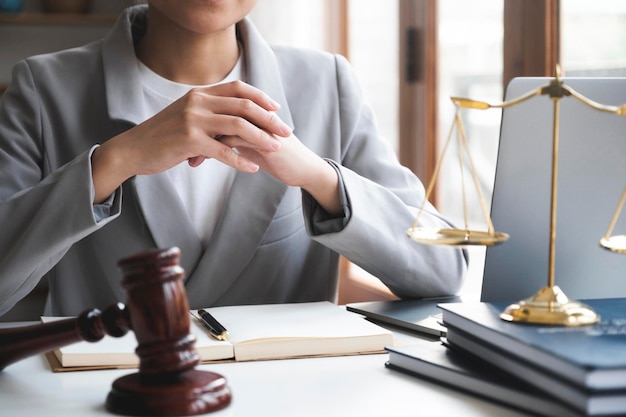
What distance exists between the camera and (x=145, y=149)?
1.28 m

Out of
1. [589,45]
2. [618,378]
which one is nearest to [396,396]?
[618,378]

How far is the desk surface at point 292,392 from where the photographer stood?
32.0 inches

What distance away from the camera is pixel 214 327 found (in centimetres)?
107

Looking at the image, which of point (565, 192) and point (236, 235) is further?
point (236, 235)

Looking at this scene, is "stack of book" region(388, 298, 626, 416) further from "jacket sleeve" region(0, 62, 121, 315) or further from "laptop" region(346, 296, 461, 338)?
"jacket sleeve" region(0, 62, 121, 315)

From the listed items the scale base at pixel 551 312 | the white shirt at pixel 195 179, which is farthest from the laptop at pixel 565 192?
the white shirt at pixel 195 179

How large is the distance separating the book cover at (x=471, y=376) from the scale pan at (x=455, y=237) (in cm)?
12

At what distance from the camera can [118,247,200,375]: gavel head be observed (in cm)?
74

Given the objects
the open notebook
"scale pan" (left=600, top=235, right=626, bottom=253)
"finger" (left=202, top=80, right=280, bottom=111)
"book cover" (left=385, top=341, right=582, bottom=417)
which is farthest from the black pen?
"scale pan" (left=600, top=235, right=626, bottom=253)

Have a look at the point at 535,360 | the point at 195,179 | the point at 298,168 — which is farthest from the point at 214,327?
the point at 195,179

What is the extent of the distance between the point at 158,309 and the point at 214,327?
1.08 ft

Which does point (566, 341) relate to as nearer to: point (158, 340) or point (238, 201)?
point (158, 340)

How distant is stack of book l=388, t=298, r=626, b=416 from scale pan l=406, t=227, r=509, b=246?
3.1 inches

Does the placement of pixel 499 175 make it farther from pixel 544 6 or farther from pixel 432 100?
pixel 432 100
